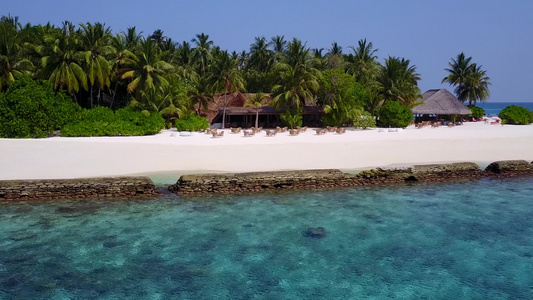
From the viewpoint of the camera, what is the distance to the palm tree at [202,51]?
61.7 metres

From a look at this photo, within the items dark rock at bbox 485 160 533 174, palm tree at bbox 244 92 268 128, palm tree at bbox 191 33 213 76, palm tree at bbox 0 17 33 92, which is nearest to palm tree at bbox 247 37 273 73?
palm tree at bbox 191 33 213 76

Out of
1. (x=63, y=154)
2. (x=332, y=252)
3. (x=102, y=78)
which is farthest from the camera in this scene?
(x=102, y=78)

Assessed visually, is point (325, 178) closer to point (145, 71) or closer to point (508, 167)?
point (508, 167)

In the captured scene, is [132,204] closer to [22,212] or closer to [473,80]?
[22,212]

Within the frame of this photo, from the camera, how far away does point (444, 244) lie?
10898 mm

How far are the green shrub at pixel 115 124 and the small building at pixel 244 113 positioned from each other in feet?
33.9

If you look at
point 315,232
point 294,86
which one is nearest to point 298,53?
point 294,86

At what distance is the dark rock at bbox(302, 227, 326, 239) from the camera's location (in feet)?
37.3

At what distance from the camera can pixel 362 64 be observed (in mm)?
58656

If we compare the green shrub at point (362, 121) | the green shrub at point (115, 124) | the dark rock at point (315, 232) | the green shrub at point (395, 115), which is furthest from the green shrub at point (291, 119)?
the dark rock at point (315, 232)

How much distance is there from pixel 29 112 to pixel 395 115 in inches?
1364

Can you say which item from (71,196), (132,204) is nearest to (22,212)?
(71,196)

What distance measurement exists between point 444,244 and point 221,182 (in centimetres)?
823

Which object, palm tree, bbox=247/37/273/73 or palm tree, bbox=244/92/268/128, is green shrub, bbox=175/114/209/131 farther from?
palm tree, bbox=247/37/273/73
